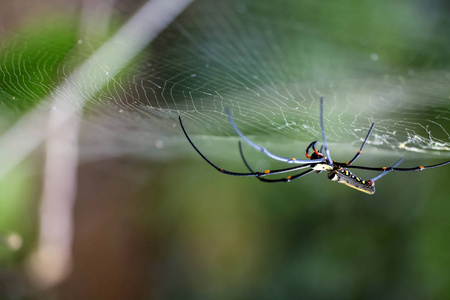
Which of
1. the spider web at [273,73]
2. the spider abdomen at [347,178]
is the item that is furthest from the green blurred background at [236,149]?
the spider abdomen at [347,178]

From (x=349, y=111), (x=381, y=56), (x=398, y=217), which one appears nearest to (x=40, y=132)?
(x=349, y=111)

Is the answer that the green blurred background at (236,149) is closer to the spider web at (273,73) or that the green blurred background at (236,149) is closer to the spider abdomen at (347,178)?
the spider web at (273,73)

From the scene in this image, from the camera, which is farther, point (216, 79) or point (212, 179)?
point (212, 179)

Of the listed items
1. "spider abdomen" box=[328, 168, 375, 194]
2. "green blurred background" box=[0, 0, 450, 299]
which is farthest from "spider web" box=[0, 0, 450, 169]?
Answer: "spider abdomen" box=[328, 168, 375, 194]

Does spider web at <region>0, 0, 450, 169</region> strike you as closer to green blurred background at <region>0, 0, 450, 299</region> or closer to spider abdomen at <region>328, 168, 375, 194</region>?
green blurred background at <region>0, 0, 450, 299</region>

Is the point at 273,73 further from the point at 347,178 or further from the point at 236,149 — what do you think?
the point at 236,149

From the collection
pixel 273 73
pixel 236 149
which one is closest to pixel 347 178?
pixel 273 73

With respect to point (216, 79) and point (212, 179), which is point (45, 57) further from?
A: point (212, 179)

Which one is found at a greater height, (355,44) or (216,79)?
(355,44)
